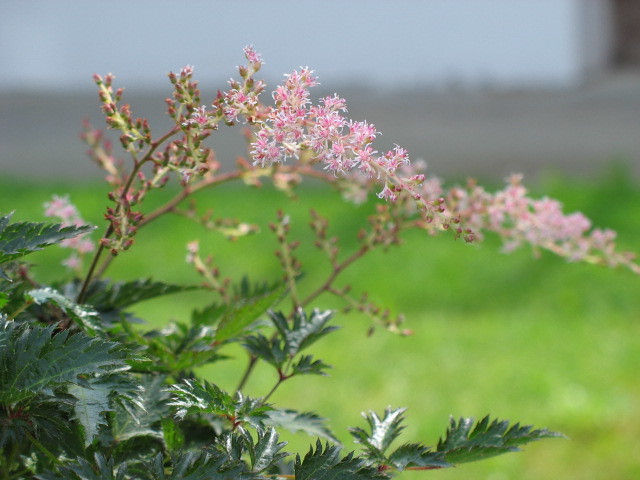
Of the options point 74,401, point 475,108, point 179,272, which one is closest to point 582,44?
point 475,108

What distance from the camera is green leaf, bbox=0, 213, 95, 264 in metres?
0.73

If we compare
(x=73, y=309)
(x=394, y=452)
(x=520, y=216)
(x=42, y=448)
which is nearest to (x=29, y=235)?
(x=73, y=309)

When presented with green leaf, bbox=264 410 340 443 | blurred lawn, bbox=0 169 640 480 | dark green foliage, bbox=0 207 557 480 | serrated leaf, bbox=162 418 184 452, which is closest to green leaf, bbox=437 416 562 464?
dark green foliage, bbox=0 207 557 480

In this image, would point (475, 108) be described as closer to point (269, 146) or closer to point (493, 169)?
point (493, 169)

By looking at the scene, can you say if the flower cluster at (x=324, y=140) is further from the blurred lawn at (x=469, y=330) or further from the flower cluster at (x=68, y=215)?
the blurred lawn at (x=469, y=330)

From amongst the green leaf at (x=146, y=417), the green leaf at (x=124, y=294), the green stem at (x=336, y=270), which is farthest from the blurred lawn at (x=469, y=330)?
the green leaf at (x=146, y=417)

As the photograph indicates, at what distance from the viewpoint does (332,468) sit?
71 centimetres

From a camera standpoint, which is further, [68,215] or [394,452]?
[68,215]

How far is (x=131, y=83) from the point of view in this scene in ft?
22.3

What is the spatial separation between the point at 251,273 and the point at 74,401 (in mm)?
3644

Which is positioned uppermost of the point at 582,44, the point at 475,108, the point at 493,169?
the point at 582,44

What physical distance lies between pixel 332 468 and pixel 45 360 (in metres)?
0.26

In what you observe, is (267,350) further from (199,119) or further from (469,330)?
(469,330)

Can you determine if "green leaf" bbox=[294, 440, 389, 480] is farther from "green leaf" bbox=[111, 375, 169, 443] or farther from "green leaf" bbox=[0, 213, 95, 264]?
"green leaf" bbox=[0, 213, 95, 264]
